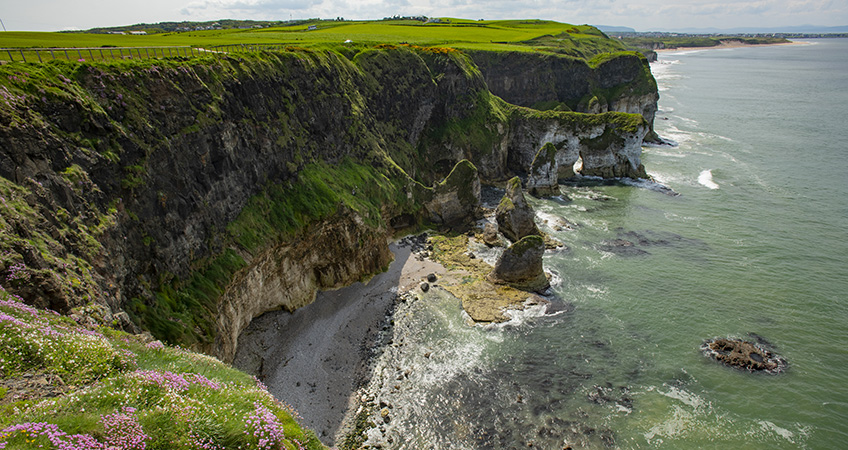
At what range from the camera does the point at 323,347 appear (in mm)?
29375

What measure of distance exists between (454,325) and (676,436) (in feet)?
49.7

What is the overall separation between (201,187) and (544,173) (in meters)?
43.6

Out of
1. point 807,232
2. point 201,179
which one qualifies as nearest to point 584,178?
point 807,232

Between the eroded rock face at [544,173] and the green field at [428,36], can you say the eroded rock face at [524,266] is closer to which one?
the eroded rock face at [544,173]

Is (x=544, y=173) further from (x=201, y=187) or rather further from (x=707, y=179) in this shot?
(x=201, y=187)

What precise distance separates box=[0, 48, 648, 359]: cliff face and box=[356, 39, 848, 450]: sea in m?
10.0

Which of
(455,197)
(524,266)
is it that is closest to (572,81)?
(455,197)

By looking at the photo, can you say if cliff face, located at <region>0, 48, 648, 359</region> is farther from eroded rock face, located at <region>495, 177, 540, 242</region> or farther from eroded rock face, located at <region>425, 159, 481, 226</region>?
eroded rock face, located at <region>495, 177, 540, 242</region>

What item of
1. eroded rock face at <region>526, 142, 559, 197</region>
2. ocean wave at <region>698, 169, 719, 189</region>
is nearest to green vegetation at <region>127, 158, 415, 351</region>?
eroded rock face at <region>526, 142, 559, 197</region>

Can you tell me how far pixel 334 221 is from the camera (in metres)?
35.0

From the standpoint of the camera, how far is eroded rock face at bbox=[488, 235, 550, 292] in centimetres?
3491

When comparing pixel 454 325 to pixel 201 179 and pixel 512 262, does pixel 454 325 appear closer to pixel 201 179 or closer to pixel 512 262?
pixel 512 262

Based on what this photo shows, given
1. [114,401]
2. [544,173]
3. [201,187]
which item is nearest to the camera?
[114,401]

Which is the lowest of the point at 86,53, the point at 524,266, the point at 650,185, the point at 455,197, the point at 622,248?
the point at 622,248
